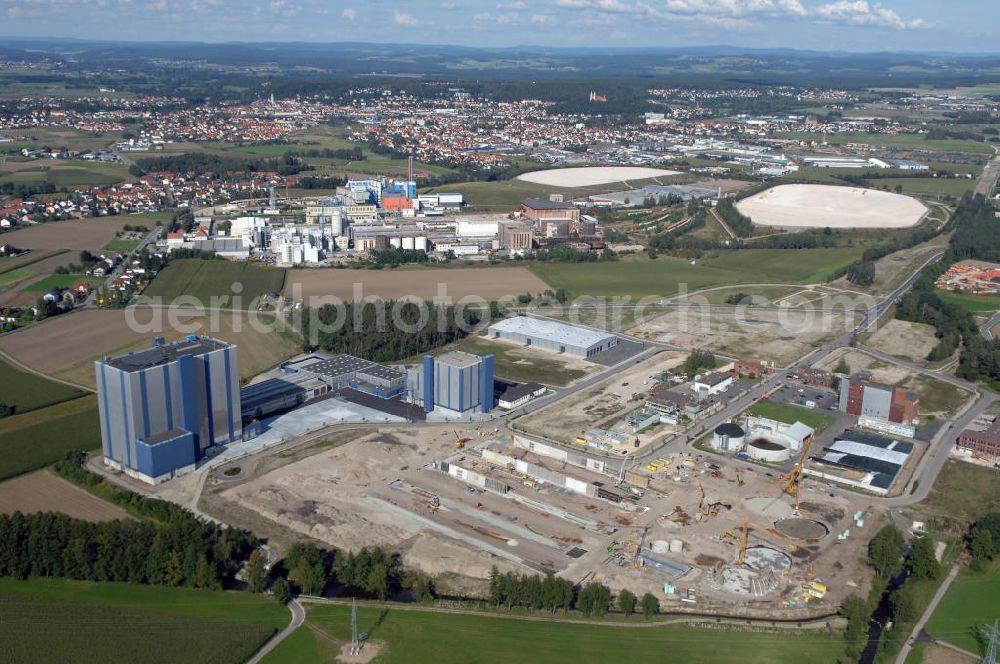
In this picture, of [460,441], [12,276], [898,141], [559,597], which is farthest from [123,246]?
[898,141]

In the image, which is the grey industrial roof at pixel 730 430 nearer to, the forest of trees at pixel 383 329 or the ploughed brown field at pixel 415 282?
the forest of trees at pixel 383 329

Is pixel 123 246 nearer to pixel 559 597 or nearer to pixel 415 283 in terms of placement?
pixel 415 283

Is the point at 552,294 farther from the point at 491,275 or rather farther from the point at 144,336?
the point at 144,336

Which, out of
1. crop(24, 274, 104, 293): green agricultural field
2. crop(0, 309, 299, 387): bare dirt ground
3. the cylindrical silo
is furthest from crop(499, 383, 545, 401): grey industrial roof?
the cylindrical silo

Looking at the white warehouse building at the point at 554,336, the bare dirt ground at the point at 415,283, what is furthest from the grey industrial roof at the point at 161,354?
the bare dirt ground at the point at 415,283

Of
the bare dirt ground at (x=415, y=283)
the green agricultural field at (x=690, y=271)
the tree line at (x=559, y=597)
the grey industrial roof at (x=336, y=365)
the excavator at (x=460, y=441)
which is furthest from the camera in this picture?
the green agricultural field at (x=690, y=271)

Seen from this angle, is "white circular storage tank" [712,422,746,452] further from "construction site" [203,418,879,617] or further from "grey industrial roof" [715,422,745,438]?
"construction site" [203,418,879,617]
